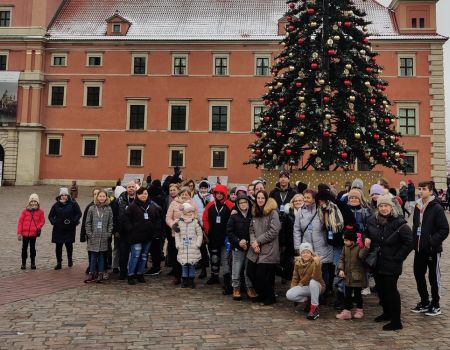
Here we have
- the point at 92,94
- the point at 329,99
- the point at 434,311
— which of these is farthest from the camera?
the point at 92,94

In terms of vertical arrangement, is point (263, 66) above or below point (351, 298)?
above

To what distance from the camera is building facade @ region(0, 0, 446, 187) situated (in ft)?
111

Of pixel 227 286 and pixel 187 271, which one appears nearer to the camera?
pixel 227 286

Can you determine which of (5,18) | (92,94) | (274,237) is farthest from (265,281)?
(5,18)

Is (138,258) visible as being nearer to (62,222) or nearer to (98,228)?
(98,228)

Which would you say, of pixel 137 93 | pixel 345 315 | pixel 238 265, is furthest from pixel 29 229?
pixel 137 93

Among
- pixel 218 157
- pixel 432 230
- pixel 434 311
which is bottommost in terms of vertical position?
pixel 434 311

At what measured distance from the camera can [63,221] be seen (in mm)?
9141

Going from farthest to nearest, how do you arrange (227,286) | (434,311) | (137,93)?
(137,93) < (227,286) < (434,311)

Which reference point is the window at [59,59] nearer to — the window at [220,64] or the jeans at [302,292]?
the window at [220,64]

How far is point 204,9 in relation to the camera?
37688 mm

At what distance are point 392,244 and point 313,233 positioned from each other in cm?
128

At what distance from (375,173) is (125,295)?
12135mm

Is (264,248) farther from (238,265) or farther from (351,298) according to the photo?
(351,298)
